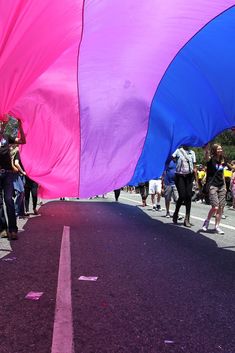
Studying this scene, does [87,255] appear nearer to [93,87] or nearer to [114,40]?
[93,87]

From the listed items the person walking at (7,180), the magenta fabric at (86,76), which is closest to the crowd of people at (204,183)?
the magenta fabric at (86,76)

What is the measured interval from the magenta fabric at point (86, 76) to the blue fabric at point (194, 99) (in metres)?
0.16

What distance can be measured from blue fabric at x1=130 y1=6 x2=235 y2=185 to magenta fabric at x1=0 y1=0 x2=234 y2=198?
0.52 ft

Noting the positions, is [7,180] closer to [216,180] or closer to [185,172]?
[216,180]

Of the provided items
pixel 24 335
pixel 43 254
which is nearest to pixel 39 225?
pixel 43 254

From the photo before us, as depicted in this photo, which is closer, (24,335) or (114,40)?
(24,335)

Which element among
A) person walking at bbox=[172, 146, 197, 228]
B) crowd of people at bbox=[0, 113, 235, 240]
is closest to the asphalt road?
crowd of people at bbox=[0, 113, 235, 240]

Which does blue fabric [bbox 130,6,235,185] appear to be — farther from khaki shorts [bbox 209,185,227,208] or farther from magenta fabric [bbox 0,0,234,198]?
khaki shorts [bbox 209,185,227,208]

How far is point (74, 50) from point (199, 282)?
321cm

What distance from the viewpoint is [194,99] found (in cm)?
681

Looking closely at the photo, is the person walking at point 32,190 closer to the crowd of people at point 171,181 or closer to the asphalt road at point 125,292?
the crowd of people at point 171,181

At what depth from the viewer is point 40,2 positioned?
5.11 metres

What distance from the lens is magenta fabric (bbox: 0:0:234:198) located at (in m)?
5.34

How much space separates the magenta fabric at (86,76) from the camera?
534cm
